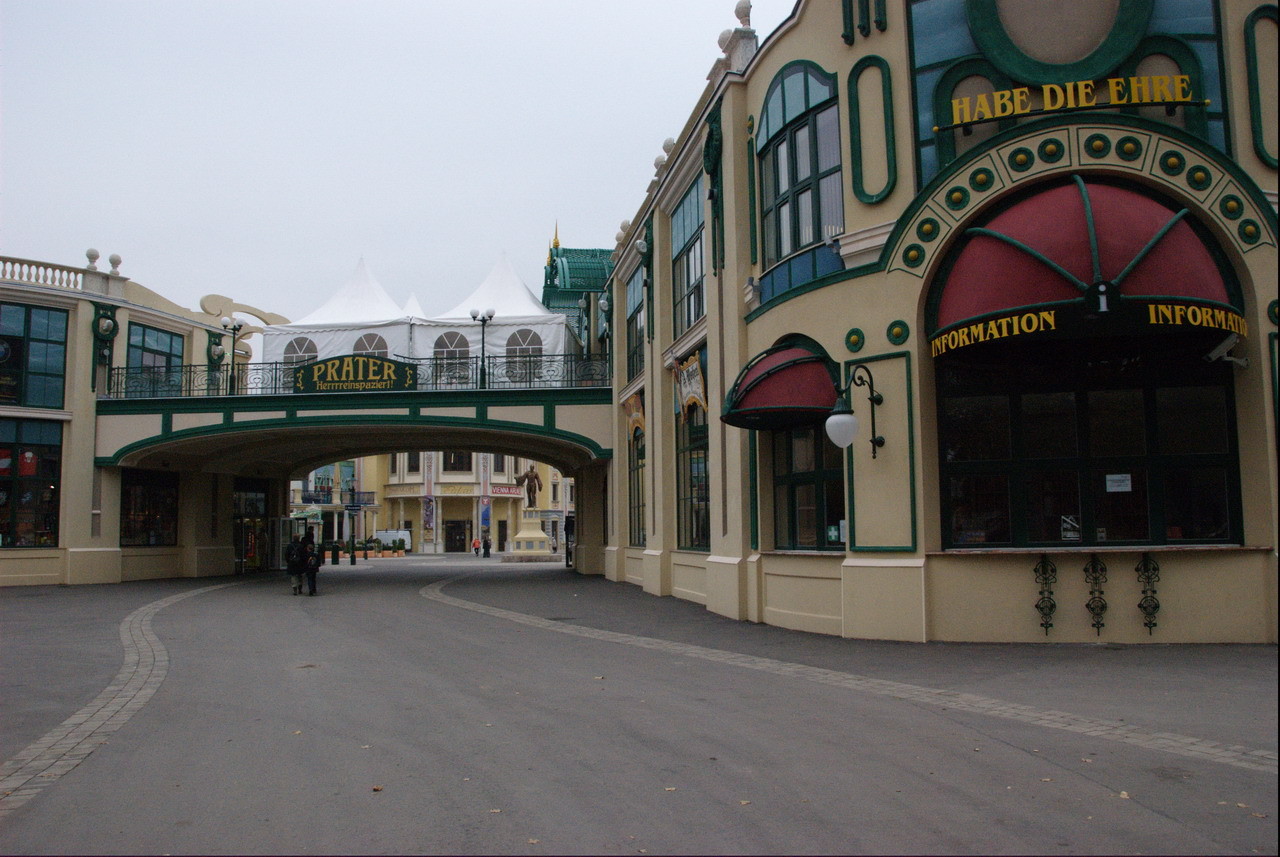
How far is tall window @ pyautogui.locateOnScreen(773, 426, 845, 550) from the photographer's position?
13727 millimetres

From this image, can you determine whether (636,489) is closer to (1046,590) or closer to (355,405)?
(355,405)

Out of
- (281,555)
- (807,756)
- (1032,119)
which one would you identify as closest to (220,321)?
(281,555)

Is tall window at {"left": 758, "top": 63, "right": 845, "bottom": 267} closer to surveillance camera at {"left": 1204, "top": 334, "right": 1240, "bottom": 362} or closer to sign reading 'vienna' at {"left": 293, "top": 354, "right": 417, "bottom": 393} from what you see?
surveillance camera at {"left": 1204, "top": 334, "right": 1240, "bottom": 362}

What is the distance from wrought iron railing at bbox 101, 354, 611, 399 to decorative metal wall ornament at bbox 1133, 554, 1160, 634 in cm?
1739

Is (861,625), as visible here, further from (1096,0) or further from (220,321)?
(220,321)

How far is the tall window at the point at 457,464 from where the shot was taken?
68.4m

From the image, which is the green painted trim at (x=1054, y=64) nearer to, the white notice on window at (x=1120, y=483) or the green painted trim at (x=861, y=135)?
the green painted trim at (x=861, y=135)

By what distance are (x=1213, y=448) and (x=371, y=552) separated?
5503 centimetres

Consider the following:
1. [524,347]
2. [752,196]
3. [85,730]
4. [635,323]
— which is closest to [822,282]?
[752,196]

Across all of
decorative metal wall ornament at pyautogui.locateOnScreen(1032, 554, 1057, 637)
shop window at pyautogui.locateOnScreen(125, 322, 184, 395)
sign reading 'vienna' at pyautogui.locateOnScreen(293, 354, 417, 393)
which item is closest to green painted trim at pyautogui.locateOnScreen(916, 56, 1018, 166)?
decorative metal wall ornament at pyautogui.locateOnScreen(1032, 554, 1057, 637)

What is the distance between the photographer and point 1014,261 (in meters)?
11.5

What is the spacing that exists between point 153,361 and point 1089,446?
90.4ft

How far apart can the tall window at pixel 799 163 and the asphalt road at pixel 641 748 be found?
18.7 ft

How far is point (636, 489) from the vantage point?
24.8 m
